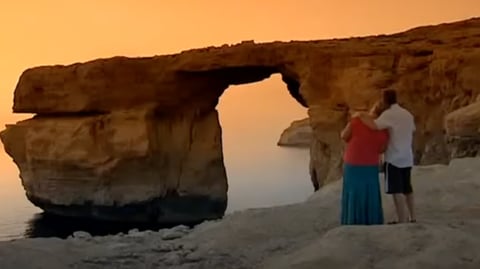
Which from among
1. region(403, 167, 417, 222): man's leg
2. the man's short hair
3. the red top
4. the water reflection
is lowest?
the water reflection

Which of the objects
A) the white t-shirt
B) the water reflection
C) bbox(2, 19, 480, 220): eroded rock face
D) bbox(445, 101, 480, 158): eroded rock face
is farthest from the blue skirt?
the water reflection

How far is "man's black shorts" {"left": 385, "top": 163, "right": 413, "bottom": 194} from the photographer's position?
908cm

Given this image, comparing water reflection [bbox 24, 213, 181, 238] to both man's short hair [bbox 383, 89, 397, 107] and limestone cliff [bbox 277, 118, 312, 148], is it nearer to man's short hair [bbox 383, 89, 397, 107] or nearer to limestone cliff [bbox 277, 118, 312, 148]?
man's short hair [bbox 383, 89, 397, 107]

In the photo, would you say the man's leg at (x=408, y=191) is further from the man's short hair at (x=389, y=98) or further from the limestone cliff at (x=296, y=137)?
the limestone cliff at (x=296, y=137)

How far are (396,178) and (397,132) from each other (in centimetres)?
59

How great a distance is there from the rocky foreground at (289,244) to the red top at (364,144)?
3.23 ft

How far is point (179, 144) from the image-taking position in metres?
30.9

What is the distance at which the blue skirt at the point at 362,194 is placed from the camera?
9062 mm

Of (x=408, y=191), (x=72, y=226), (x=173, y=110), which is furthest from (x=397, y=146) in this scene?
(x=173, y=110)

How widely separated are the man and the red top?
0.25 feet

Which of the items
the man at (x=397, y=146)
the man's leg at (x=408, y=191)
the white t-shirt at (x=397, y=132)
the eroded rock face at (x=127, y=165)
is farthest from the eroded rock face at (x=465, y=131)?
the eroded rock face at (x=127, y=165)

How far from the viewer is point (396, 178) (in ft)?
29.8

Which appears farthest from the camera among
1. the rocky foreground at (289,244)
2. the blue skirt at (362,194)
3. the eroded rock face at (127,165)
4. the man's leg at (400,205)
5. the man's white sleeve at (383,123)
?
the eroded rock face at (127,165)

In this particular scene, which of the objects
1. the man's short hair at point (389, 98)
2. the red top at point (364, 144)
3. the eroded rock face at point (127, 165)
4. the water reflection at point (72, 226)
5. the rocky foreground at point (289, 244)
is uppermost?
the man's short hair at point (389, 98)
